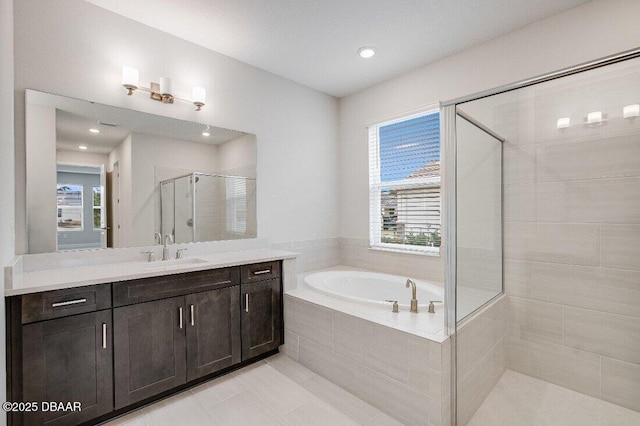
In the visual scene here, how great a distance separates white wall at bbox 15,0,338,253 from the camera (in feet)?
6.37

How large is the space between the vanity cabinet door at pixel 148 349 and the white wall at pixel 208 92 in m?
0.82

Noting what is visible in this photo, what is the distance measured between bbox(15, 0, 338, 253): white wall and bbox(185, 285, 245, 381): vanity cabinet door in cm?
94

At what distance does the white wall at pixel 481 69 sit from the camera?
6.70 feet

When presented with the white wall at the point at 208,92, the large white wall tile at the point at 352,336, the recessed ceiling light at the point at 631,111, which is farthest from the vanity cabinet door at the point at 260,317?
the recessed ceiling light at the point at 631,111

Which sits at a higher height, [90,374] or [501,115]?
[501,115]

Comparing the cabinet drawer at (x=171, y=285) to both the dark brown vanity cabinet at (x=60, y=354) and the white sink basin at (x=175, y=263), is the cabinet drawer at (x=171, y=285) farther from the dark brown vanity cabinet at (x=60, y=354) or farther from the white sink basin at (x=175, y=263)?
the white sink basin at (x=175, y=263)

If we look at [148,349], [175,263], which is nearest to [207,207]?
[175,263]

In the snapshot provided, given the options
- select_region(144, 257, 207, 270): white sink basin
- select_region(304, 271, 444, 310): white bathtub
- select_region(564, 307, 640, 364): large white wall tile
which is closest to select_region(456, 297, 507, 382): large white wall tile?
select_region(564, 307, 640, 364): large white wall tile

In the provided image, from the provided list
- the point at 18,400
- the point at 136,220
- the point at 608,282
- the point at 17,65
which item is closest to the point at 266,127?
the point at 136,220

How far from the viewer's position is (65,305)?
1641mm

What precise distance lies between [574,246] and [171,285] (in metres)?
2.77

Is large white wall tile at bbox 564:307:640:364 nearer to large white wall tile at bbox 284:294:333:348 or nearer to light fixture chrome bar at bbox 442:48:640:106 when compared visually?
light fixture chrome bar at bbox 442:48:640:106

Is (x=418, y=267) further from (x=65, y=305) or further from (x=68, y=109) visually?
(x=68, y=109)

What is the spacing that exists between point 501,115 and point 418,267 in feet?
5.09
